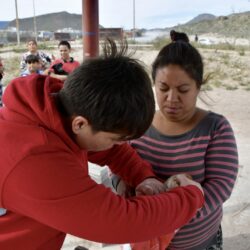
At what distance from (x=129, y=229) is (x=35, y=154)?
321 millimetres

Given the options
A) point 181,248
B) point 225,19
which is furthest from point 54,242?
point 225,19

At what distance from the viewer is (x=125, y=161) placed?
1424 mm

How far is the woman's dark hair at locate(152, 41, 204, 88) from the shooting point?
1.41 meters

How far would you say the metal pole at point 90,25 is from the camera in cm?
290

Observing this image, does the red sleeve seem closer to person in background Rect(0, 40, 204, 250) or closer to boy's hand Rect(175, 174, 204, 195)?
boy's hand Rect(175, 174, 204, 195)

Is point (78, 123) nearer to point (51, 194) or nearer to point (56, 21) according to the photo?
point (51, 194)

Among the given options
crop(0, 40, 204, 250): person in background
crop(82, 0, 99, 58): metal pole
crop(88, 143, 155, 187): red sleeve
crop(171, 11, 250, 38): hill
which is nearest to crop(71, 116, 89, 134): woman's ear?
crop(0, 40, 204, 250): person in background

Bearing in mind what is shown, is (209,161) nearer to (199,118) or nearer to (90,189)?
(199,118)

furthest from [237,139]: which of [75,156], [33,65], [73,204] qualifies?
[73,204]

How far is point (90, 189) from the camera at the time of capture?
2.99 ft

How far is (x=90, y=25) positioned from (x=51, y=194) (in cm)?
249

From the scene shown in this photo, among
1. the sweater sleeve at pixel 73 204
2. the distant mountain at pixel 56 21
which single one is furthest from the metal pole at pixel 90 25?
the distant mountain at pixel 56 21

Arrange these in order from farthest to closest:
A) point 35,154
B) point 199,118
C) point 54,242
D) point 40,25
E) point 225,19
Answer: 1. point 40,25
2. point 225,19
3. point 199,118
4. point 54,242
5. point 35,154

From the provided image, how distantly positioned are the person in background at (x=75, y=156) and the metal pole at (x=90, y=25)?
177 cm
